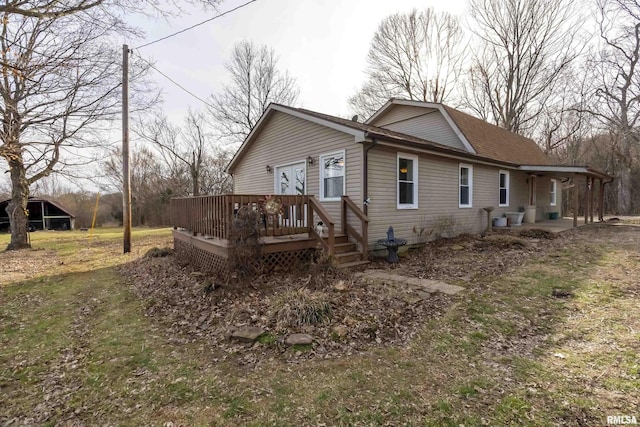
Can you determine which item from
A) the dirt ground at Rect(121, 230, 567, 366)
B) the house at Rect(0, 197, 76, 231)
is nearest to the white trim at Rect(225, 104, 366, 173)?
the dirt ground at Rect(121, 230, 567, 366)

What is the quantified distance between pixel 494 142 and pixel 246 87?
66.9 feet

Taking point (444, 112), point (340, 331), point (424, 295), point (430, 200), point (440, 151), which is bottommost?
point (340, 331)

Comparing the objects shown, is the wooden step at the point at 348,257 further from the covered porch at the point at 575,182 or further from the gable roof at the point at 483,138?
the covered porch at the point at 575,182

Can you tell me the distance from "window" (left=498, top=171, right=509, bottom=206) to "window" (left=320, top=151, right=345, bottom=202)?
27.4 feet

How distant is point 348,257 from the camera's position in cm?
718

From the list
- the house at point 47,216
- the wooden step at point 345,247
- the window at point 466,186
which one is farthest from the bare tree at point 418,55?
the house at point 47,216

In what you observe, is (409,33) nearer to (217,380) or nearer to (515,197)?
(515,197)

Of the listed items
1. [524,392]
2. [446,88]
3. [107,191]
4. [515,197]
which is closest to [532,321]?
[524,392]

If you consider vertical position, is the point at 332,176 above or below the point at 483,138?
below

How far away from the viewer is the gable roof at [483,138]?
12.3 meters

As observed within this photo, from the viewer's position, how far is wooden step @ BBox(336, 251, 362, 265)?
698 cm

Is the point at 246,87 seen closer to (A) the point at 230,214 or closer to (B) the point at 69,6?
(B) the point at 69,6

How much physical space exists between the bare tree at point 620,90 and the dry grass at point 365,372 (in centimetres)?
2404

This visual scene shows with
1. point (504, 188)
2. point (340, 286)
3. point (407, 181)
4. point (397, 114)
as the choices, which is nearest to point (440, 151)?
point (407, 181)
